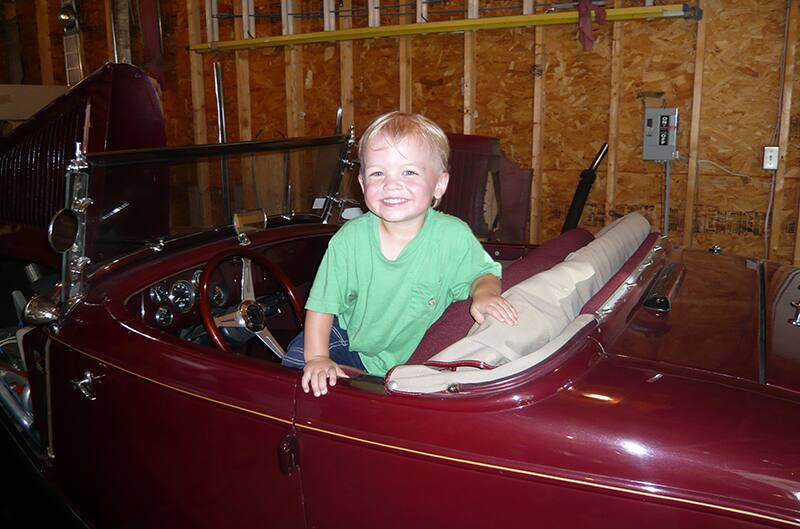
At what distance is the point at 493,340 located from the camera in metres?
1.38

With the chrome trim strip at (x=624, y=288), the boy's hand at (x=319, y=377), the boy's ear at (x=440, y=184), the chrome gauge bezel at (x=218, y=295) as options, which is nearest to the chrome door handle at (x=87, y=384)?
the chrome gauge bezel at (x=218, y=295)

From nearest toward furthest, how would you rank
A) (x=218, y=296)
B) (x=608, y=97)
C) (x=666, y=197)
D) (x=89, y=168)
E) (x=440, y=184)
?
(x=440, y=184) → (x=89, y=168) → (x=218, y=296) → (x=666, y=197) → (x=608, y=97)

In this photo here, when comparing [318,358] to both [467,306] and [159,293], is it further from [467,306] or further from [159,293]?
[159,293]

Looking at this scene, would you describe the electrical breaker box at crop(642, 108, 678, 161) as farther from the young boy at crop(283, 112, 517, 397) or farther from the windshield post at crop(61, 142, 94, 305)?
the windshield post at crop(61, 142, 94, 305)

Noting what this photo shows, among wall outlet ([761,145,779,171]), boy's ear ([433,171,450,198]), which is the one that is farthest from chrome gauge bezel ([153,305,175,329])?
wall outlet ([761,145,779,171])

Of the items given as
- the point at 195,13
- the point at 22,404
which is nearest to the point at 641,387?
the point at 22,404

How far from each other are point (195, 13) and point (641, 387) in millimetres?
7618

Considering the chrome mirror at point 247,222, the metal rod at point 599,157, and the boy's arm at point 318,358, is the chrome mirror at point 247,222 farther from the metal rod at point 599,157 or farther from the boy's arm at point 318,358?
the metal rod at point 599,157

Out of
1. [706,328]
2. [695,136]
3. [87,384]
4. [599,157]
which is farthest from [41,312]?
[695,136]

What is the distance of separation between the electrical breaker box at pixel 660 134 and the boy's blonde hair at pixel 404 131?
425 centimetres

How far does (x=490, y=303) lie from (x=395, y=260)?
1.24 feet

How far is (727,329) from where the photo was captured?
59.1 inches

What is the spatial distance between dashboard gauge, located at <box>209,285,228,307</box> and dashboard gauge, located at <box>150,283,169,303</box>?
191mm

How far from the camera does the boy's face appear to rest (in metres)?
1.65
